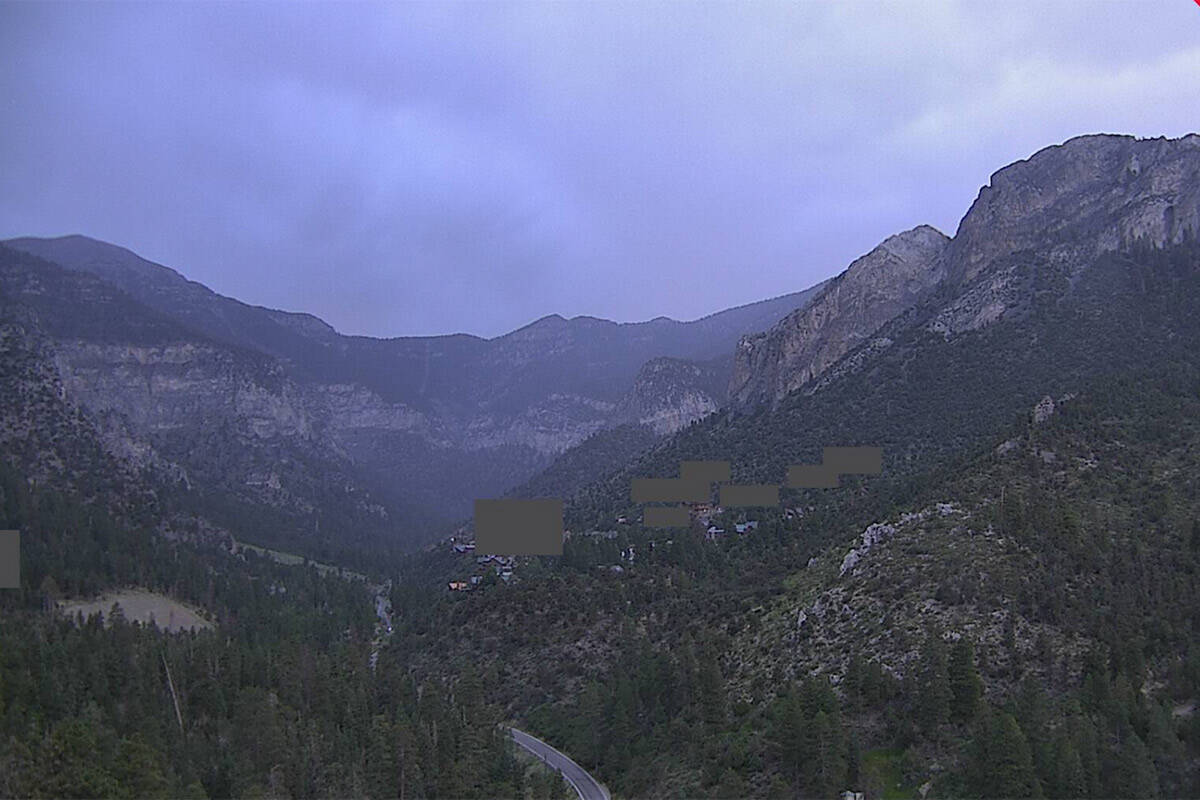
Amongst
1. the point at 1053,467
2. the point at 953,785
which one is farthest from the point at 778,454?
the point at 953,785

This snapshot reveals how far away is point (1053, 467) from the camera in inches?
1781

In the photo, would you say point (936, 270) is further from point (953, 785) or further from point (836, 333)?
point (953, 785)

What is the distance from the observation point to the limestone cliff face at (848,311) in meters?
113
